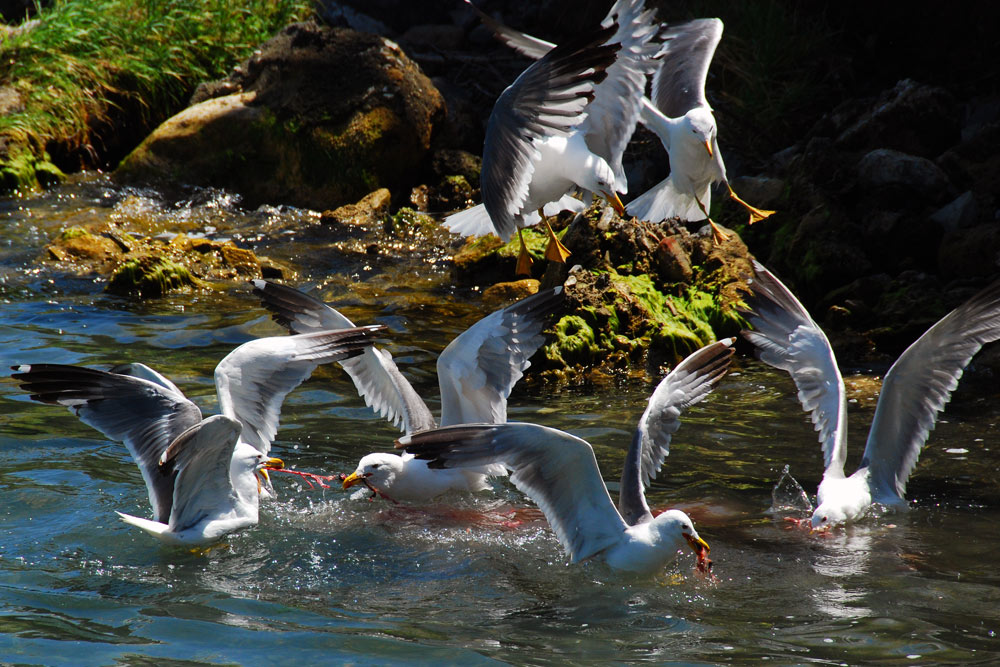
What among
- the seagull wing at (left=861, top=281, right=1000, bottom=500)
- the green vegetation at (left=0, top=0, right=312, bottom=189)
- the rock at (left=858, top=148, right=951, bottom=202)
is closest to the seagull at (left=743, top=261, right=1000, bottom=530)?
the seagull wing at (left=861, top=281, right=1000, bottom=500)

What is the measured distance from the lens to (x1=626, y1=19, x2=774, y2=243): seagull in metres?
6.74

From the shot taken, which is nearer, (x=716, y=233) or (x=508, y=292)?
(x=716, y=233)

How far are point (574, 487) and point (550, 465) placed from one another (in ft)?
0.53

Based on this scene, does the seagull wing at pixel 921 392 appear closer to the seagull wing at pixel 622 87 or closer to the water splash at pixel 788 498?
the water splash at pixel 788 498

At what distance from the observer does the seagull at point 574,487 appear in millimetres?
4410

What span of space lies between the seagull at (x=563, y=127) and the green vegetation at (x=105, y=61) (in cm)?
739

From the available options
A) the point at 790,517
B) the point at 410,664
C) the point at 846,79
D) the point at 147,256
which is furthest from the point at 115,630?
the point at 846,79

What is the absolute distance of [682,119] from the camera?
22.1 feet

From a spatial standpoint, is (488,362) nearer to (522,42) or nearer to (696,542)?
(696,542)

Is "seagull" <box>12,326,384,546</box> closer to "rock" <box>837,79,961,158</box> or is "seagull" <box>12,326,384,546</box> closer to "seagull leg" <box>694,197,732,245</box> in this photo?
"seagull leg" <box>694,197,732,245</box>

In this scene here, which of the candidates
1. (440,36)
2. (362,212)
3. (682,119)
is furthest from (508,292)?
(440,36)

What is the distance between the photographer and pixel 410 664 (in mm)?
3637

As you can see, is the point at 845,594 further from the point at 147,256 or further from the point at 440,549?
the point at 147,256

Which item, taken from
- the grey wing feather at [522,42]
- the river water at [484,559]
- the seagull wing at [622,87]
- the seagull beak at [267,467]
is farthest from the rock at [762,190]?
the seagull beak at [267,467]
